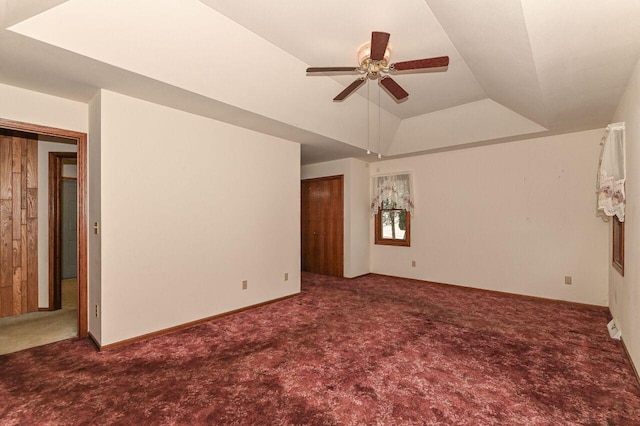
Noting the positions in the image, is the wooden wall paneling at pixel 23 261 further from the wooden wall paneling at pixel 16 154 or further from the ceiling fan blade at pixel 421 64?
the ceiling fan blade at pixel 421 64

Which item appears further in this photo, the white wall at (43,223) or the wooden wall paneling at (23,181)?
the white wall at (43,223)

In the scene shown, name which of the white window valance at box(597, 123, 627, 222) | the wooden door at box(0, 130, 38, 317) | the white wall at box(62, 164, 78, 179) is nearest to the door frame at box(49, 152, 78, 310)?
the wooden door at box(0, 130, 38, 317)

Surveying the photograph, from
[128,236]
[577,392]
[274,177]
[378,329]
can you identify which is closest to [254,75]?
[274,177]

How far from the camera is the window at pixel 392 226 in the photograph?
5.58m

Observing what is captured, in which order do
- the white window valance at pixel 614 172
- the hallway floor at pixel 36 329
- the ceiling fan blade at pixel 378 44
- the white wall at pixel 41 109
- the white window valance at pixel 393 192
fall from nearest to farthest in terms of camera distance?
the ceiling fan blade at pixel 378 44 → the white wall at pixel 41 109 → the white window valance at pixel 614 172 → the hallway floor at pixel 36 329 → the white window valance at pixel 393 192

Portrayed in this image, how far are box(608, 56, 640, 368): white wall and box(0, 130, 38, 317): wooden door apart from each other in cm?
619

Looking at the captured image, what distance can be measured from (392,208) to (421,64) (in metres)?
3.77

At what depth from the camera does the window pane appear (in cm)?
569

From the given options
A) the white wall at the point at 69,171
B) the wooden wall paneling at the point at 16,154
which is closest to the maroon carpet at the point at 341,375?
the wooden wall paneling at the point at 16,154

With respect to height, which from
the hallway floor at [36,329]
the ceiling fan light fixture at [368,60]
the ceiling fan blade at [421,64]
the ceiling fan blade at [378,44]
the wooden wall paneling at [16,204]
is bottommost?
the hallway floor at [36,329]

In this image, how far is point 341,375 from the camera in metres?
2.19

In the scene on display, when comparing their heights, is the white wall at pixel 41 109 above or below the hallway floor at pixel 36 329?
above

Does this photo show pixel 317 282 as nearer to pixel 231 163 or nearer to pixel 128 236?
pixel 231 163

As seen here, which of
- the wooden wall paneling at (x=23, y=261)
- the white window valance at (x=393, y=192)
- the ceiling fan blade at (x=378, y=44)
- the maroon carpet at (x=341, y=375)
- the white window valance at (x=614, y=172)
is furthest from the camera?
the white window valance at (x=393, y=192)
